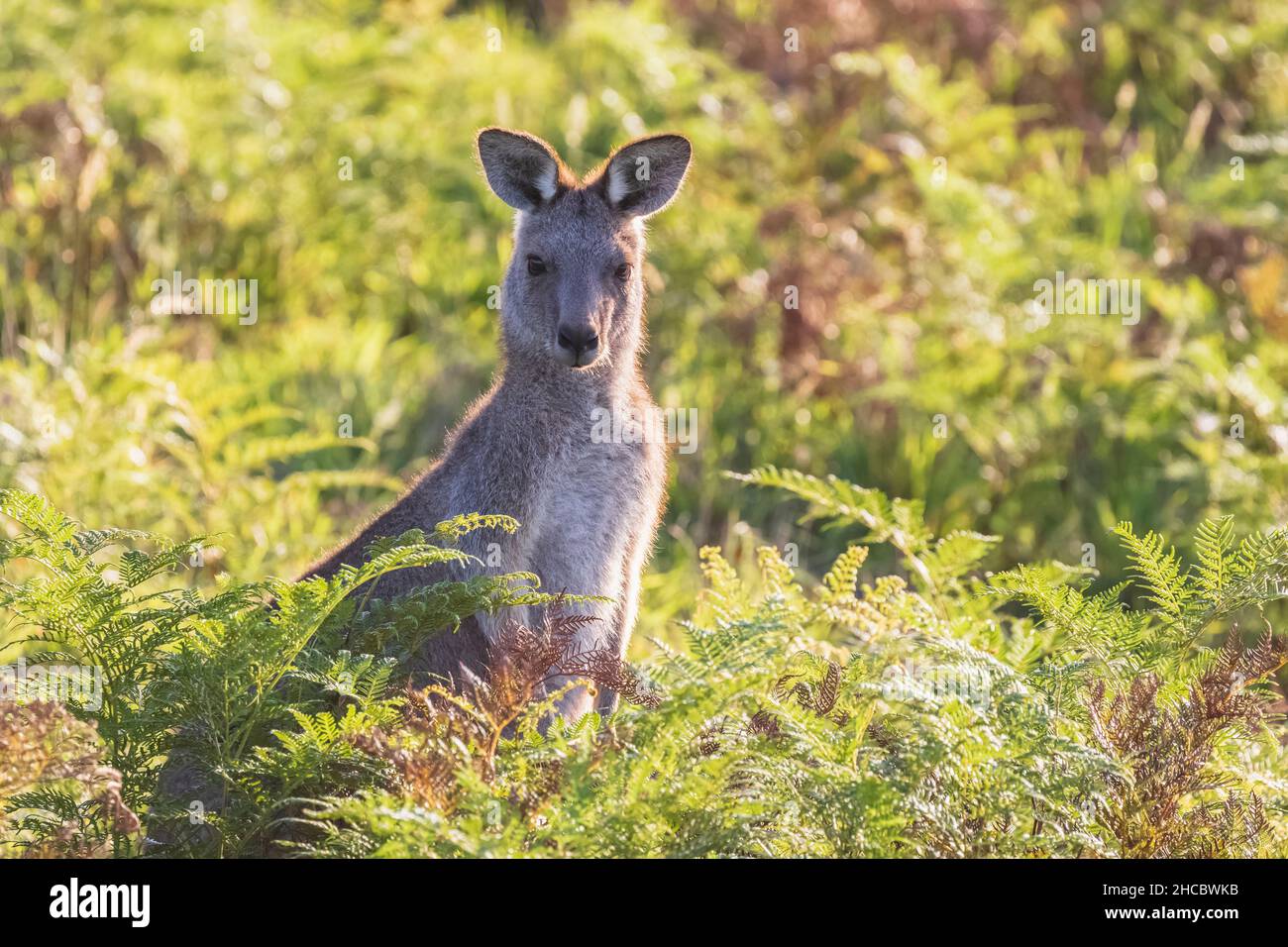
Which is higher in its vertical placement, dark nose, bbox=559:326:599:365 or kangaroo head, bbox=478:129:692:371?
kangaroo head, bbox=478:129:692:371

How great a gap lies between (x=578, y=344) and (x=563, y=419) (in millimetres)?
283

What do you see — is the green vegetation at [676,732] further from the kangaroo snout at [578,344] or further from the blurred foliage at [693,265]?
the blurred foliage at [693,265]

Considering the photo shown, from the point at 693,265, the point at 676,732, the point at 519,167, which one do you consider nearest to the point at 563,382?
the point at 519,167

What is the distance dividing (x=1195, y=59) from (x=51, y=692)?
9.76 meters

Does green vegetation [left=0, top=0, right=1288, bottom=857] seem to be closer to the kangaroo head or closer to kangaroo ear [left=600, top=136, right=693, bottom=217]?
the kangaroo head

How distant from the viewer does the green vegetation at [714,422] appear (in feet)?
13.3

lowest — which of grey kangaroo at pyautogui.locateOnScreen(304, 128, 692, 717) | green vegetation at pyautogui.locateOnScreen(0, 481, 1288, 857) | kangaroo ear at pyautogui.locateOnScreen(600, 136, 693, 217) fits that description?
green vegetation at pyautogui.locateOnScreen(0, 481, 1288, 857)

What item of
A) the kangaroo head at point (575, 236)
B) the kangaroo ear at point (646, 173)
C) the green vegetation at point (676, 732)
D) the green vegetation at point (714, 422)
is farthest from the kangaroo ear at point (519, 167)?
the green vegetation at point (676, 732)

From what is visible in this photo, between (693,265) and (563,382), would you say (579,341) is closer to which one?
(563,382)

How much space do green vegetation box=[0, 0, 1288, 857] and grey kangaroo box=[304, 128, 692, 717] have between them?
23.1 inches

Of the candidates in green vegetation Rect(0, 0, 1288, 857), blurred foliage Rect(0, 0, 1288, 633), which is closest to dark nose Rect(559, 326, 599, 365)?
green vegetation Rect(0, 0, 1288, 857)

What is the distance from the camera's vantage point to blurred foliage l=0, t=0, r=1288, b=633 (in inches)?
301
